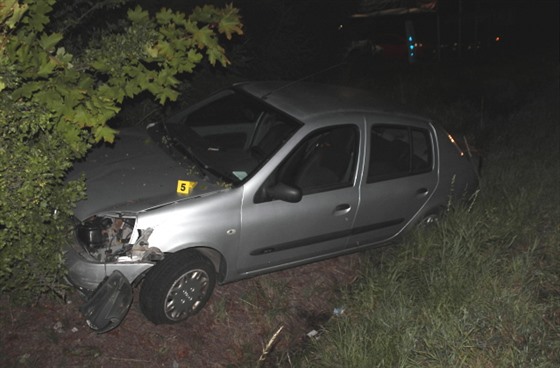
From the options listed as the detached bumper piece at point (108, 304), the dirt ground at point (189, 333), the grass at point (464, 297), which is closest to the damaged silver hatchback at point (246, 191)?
the detached bumper piece at point (108, 304)

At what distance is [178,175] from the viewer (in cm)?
450

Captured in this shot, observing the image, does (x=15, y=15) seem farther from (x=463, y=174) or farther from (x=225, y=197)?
(x=463, y=174)

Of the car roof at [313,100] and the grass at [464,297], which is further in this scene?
the car roof at [313,100]

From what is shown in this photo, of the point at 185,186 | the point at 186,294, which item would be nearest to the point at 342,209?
the point at 185,186

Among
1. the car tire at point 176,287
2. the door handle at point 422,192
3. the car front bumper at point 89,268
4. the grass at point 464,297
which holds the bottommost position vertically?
the grass at point 464,297

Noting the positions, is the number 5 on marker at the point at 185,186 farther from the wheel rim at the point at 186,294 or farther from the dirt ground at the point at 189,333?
the dirt ground at the point at 189,333

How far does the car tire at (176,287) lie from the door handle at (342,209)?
3.81 ft

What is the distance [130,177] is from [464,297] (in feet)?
9.38

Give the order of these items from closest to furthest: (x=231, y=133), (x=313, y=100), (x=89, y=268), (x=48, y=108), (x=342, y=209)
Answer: (x=48, y=108) → (x=89, y=268) → (x=342, y=209) → (x=313, y=100) → (x=231, y=133)

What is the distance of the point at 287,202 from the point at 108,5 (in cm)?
319

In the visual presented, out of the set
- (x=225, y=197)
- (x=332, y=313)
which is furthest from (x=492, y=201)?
(x=225, y=197)

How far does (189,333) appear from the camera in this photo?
4387 millimetres

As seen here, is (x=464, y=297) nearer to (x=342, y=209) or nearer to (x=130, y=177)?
(x=342, y=209)

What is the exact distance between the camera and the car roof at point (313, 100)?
16.0 ft
